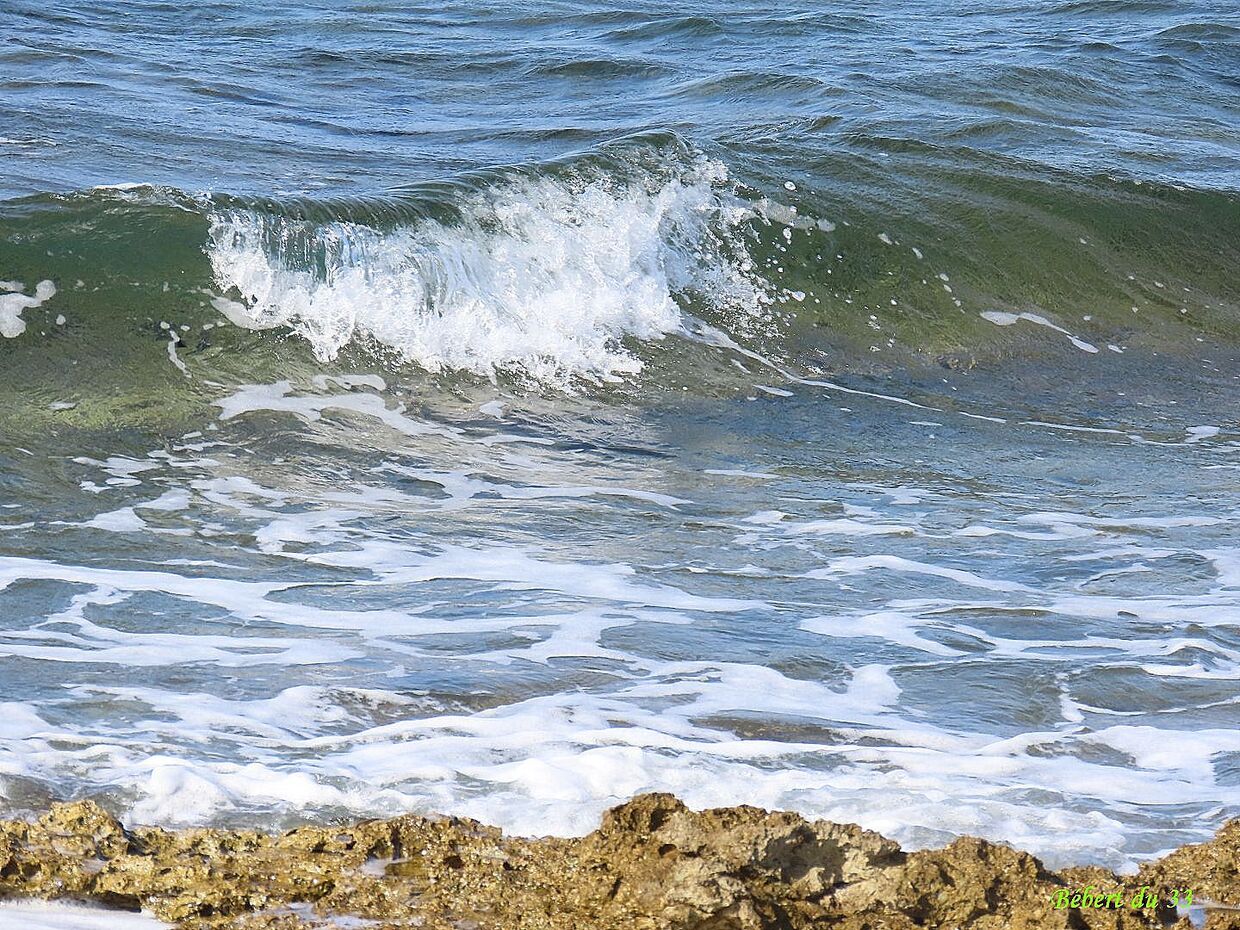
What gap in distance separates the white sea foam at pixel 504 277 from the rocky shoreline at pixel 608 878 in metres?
4.50

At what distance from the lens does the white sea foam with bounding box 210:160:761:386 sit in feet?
24.0

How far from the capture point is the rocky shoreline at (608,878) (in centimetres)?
262

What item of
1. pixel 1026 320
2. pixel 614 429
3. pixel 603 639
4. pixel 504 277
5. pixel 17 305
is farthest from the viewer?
pixel 1026 320

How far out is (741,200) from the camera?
8.95 meters

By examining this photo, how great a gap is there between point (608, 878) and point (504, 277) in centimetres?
539

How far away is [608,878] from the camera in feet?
8.86

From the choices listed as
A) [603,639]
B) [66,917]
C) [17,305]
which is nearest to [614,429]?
[603,639]

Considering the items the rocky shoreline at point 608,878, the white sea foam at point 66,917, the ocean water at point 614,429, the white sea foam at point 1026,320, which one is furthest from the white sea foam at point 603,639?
the white sea foam at point 1026,320

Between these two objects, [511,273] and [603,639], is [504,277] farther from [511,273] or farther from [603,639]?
[603,639]

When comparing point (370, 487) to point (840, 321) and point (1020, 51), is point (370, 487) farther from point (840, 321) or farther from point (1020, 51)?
point (1020, 51)

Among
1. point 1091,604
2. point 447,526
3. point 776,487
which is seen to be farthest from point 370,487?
point 1091,604

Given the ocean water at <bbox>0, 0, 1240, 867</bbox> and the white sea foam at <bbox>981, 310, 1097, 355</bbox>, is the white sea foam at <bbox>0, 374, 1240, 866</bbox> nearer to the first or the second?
the ocean water at <bbox>0, 0, 1240, 867</bbox>

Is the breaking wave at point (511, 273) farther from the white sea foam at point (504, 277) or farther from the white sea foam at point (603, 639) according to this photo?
the white sea foam at point (603, 639)

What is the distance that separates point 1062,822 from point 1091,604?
170 centimetres
